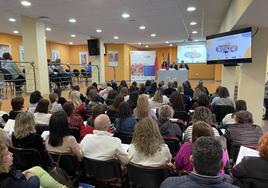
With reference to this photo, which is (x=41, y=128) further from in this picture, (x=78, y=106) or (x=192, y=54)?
(x=192, y=54)

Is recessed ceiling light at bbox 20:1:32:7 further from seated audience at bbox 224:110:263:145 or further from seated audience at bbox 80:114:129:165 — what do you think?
seated audience at bbox 224:110:263:145

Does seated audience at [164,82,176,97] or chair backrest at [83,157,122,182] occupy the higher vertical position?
seated audience at [164,82,176,97]

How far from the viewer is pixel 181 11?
7.68 meters

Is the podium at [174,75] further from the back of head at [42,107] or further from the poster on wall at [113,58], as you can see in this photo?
the back of head at [42,107]

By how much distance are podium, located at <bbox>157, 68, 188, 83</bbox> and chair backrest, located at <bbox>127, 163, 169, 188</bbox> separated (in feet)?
32.9

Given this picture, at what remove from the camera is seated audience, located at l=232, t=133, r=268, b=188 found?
4.98 feet

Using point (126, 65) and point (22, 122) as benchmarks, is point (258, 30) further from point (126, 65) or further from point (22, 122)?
point (126, 65)

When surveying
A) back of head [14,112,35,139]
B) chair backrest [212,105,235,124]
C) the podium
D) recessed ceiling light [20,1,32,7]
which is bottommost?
chair backrest [212,105,235,124]

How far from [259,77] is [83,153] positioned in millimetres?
4767

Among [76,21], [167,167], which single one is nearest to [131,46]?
[76,21]

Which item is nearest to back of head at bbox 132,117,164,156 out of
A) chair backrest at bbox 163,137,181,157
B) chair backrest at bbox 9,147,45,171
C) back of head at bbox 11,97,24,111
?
chair backrest at bbox 163,137,181,157

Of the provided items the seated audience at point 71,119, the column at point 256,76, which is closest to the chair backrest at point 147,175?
the seated audience at point 71,119

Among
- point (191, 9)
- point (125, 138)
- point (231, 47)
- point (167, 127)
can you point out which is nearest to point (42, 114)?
point (125, 138)

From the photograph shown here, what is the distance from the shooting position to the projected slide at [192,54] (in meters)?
13.0
